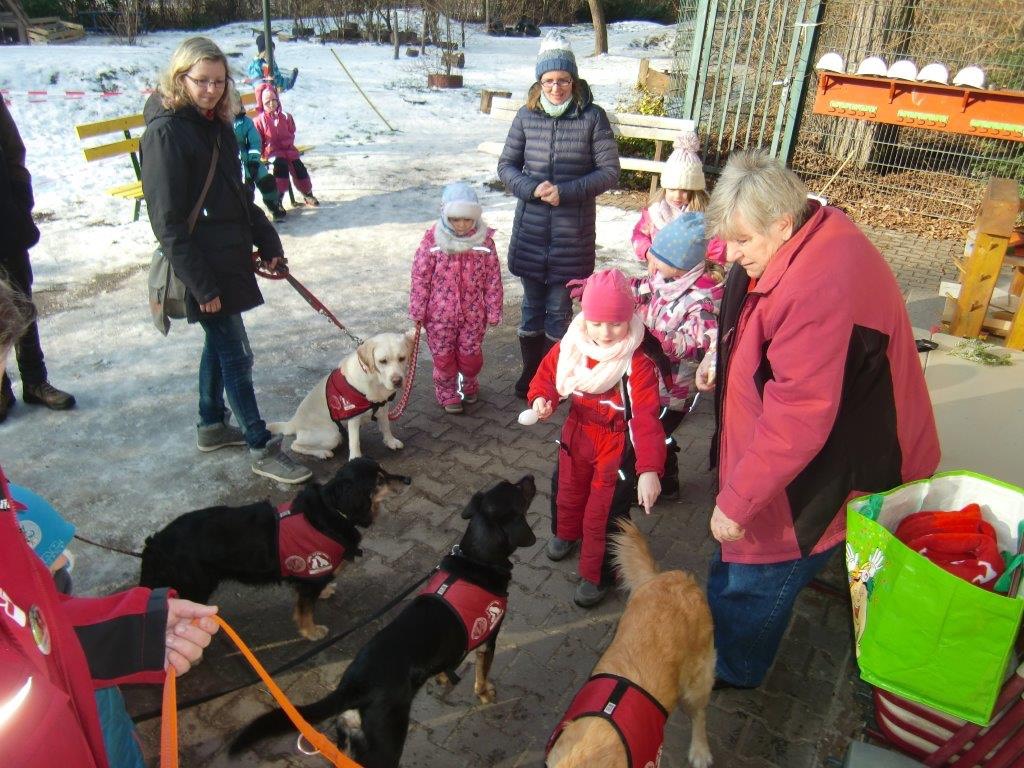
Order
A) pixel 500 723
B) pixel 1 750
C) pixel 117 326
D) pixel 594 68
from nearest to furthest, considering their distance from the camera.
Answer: pixel 1 750
pixel 500 723
pixel 117 326
pixel 594 68

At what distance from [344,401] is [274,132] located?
6071mm

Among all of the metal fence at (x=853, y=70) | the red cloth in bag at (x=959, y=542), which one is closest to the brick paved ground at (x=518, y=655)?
the red cloth in bag at (x=959, y=542)

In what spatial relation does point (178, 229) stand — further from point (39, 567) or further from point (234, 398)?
point (39, 567)

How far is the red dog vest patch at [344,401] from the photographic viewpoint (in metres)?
4.45

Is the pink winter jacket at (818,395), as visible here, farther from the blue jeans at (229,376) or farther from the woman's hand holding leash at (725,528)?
the blue jeans at (229,376)

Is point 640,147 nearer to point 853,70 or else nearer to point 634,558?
point 853,70

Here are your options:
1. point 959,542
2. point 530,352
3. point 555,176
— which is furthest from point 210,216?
point 959,542

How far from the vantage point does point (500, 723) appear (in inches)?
115

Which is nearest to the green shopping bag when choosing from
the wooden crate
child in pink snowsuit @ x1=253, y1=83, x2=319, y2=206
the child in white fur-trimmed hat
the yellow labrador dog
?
the child in white fur-trimmed hat

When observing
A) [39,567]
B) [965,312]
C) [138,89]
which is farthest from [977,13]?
[138,89]

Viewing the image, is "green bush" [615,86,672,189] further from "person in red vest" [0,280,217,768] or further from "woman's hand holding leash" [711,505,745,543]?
"person in red vest" [0,280,217,768]

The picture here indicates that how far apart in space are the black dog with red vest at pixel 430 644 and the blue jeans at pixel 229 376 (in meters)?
2.02

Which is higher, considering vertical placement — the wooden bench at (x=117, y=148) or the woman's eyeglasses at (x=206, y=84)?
the woman's eyeglasses at (x=206, y=84)

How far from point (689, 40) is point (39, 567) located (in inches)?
486
